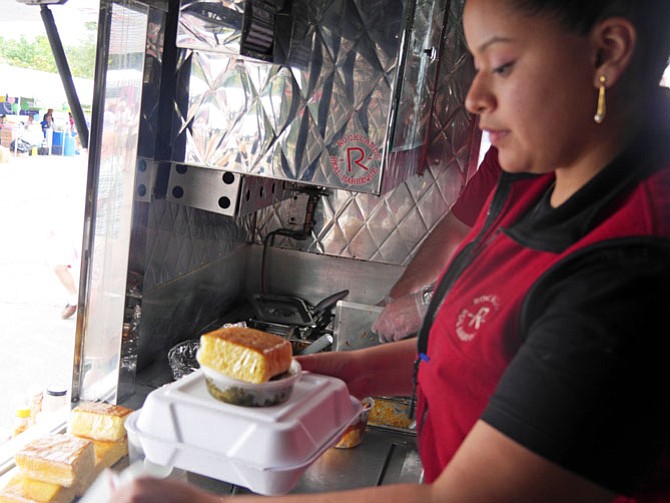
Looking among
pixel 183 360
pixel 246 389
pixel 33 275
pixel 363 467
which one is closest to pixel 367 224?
pixel 183 360

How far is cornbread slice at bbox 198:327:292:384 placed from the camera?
0.87 metres

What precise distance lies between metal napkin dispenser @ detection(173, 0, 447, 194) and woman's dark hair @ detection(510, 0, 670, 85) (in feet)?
3.80

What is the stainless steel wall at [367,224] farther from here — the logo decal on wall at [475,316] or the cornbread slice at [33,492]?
the logo decal on wall at [475,316]

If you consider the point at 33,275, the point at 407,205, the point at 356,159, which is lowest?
the point at 33,275

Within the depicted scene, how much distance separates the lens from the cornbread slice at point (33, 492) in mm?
1352

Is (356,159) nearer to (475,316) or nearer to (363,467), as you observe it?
(363,467)

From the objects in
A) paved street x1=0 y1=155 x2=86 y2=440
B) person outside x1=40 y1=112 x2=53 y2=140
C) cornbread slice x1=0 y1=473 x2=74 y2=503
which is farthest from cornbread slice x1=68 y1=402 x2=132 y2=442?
person outside x1=40 y1=112 x2=53 y2=140

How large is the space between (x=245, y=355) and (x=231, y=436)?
99 millimetres

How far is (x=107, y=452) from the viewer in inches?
61.0

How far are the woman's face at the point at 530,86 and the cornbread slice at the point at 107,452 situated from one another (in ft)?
3.71

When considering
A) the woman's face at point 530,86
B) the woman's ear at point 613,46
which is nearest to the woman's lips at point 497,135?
the woman's face at point 530,86

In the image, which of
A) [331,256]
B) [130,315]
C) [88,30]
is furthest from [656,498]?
[331,256]

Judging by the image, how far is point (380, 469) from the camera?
1655 mm

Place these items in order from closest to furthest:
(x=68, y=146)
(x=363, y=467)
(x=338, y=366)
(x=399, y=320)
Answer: (x=338, y=366)
(x=363, y=467)
(x=399, y=320)
(x=68, y=146)
